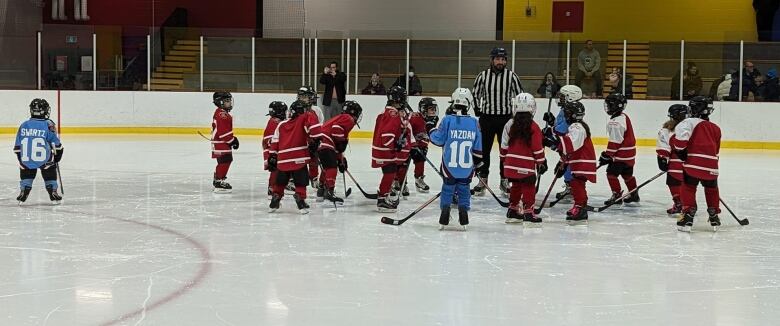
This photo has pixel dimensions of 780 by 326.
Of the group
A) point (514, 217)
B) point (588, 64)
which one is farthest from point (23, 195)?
point (588, 64)

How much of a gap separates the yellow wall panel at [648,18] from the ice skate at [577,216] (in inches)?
470

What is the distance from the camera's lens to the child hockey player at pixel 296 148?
7.27m

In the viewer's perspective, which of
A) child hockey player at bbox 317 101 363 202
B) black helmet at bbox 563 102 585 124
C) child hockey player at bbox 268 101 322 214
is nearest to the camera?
black helmet at bbox 563 102 585 124

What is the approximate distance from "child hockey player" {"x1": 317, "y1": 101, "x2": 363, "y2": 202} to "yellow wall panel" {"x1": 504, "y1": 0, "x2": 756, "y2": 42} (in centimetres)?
1177

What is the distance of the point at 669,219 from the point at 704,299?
285cm

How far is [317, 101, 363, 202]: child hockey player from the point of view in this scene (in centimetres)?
762

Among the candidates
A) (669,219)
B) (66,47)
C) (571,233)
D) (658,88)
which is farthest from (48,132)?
(658,88)

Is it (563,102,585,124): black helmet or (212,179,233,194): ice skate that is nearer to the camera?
(563,102,585,124): black helmet

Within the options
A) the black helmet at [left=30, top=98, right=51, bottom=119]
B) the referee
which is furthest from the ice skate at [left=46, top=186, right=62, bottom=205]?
the referee

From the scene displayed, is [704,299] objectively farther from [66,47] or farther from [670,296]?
[66,47]

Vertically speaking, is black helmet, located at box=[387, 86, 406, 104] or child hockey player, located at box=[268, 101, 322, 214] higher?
black helmet, located at box=[387, 86, 406, 104]

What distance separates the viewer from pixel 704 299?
463cm

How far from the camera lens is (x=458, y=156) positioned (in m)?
6.56

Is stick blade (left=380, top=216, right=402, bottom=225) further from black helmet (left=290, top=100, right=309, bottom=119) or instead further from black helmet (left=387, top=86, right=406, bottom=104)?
black helmet (left=290, top=100, right=309, bottom=119)
